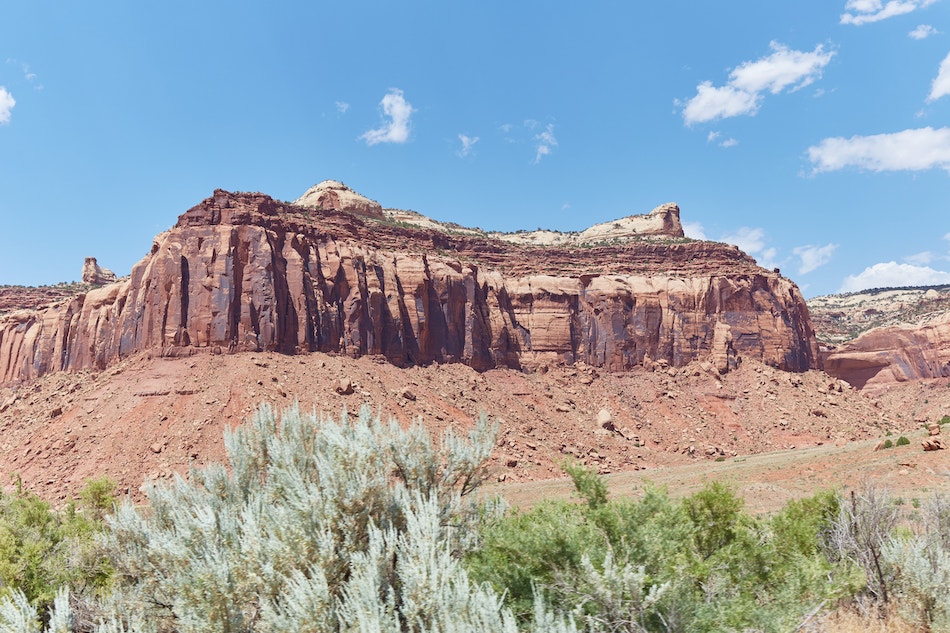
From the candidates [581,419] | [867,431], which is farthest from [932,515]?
[867,431]

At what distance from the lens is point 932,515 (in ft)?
34.7

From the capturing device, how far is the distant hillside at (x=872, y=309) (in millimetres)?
86500

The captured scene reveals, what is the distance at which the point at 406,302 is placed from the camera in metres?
Result: 54.6

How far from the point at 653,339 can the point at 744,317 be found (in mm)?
11659

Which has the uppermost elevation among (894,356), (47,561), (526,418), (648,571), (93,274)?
(93,274)

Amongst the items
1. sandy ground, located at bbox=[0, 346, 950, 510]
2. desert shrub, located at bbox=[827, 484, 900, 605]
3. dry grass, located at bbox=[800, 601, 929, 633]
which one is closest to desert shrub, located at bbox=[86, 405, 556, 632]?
dry grass, located at bbox=[800, 601, 929, 633]

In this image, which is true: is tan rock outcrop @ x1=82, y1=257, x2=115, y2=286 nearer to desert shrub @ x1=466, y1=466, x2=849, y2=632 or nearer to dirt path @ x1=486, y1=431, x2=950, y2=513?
dirt path @ x1=486, y1=431, x2=950, y2=513

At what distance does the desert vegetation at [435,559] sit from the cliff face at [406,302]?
36661 mm

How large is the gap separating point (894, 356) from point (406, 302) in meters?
68.2

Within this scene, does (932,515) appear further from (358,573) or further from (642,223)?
(642,223)

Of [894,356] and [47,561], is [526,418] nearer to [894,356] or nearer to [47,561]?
[47,561]

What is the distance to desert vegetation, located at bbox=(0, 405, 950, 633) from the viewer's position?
5965mm

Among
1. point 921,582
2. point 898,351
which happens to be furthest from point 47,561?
point 898,351

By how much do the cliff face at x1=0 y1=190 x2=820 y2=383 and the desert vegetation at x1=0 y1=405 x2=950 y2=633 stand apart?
36.7 meters
